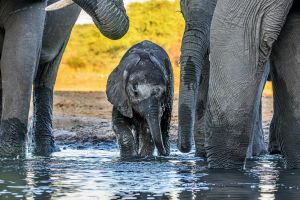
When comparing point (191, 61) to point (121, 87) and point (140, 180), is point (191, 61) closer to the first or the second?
point (121, 87)

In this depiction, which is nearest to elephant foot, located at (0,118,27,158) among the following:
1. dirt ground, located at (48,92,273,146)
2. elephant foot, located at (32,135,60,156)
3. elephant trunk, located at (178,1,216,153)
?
elephant trunk, located at (178,1,216,153)

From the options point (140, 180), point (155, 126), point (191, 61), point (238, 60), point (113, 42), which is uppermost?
point (113, 42)

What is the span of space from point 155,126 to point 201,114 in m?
0.40

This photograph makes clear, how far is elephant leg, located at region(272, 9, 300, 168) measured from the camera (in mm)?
6559

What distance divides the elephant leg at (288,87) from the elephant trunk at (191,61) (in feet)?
3.95

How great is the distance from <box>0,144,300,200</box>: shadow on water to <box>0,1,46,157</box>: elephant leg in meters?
0.24

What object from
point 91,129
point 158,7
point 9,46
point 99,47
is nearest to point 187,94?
point 9,46


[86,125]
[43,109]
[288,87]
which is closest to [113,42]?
[86,125]

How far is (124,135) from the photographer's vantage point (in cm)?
893

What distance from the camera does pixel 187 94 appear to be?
26.0 feet

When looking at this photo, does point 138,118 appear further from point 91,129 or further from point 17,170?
point 91,129

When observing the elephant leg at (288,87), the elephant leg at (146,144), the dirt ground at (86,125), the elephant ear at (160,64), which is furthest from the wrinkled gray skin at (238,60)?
the dirt ground at (86,125)

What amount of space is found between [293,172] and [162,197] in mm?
1327

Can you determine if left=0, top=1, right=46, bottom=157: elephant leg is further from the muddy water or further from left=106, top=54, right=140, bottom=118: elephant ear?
left=106, top=54, right=140, bottom=118: elephant ear
